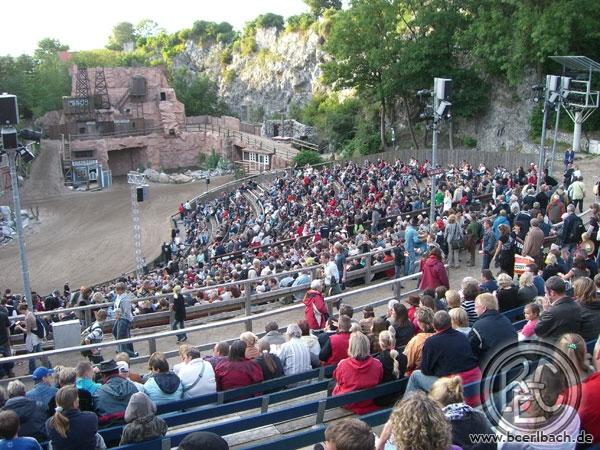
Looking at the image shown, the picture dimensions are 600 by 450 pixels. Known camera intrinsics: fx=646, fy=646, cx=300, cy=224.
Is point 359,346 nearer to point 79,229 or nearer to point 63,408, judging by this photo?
point 63,408

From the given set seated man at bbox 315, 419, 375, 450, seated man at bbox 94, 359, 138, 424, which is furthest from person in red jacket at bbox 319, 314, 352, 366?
seated man at bbox 315, 419, 375, 450

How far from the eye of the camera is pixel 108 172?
177 ft

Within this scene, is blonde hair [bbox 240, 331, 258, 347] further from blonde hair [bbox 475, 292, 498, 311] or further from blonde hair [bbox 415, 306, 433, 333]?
blonde hair [bbox 475, 292, 498, 311]

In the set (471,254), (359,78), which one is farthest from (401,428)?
(359,78)

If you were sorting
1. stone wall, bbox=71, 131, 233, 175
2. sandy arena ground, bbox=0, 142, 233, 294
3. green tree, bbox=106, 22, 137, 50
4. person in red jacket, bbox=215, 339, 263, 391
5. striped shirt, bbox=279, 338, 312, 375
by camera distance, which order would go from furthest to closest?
green tree, bbox=106, 22, 137, 50 < stone wall, bbox=71, 131, 233, 175 < sandy arena ground, bbox=0, 142, 233, 294 < striped shirt, bbox=279, 338, 312, 375 < person in red jacket, bbox=215, 339, 263, 391

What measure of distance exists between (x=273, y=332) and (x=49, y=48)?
103 m

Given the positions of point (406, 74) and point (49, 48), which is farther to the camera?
point (49, 48)

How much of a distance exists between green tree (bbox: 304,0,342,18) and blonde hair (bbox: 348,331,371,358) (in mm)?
64516

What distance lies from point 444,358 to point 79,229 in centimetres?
3699

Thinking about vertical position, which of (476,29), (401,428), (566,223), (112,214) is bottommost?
(112,214)

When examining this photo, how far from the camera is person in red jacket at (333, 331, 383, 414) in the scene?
6.54m

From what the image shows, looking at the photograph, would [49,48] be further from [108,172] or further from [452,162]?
[452,162]

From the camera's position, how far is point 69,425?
216 inches

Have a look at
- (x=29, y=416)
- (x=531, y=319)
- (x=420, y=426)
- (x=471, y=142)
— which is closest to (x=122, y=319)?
(x=29, y=416)
